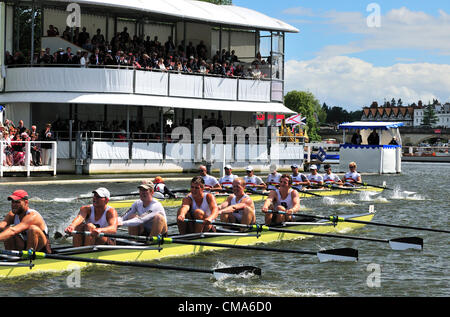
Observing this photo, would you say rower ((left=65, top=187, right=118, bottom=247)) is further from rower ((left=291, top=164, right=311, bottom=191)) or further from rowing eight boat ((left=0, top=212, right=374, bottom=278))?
rower ((left=291, top=164, right=311, bottom=191))

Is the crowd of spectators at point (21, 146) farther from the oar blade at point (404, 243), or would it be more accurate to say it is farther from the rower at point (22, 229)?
the oar blade at point (404, 243)

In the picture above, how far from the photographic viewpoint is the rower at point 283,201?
62.1 feet

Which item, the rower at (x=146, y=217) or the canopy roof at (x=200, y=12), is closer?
the rower at (x=146, y=217)

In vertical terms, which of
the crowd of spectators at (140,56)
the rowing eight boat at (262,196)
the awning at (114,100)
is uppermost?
the crowd of spectators at (140,56)

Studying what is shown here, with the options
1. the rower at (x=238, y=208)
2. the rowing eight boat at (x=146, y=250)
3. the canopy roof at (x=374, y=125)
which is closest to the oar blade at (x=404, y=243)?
the rowing eight boat at (x=146, y=250)

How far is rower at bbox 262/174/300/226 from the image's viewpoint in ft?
62.1

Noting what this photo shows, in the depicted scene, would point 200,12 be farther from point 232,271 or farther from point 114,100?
point 232,271

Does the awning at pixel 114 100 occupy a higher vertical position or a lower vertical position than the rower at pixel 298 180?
higher

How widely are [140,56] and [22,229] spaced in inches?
1107

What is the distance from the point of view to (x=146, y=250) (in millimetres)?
14984

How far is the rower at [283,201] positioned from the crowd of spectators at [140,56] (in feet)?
68.6

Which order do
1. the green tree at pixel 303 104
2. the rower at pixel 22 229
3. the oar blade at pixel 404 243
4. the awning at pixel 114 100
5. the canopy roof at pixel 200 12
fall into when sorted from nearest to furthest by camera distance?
the rower at pixel 22 229, the oar blade at pixel 404 243, the awning at pixel 114 100, the canopy roof at pixel 200 12, the green tree at pixel 303 104

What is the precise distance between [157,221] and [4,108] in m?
25.1

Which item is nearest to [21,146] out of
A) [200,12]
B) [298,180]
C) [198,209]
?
[298,180]
